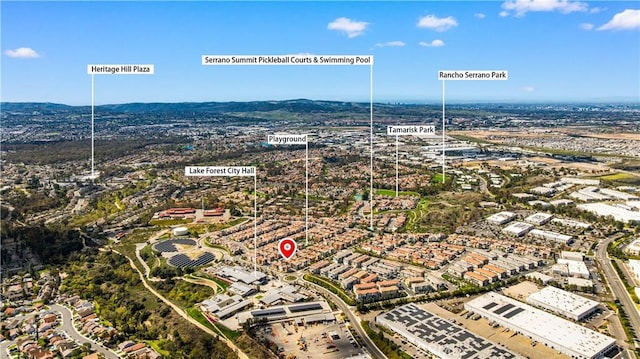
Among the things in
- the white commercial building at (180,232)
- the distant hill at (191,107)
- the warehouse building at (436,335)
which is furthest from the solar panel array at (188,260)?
the distant hill at (191,107)

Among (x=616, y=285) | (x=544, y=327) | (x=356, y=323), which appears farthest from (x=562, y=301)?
(x=356, y=323)

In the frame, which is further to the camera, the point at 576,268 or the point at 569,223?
the point at 569,223

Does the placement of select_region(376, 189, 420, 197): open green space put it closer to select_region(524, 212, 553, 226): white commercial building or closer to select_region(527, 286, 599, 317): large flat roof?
select_region(524, 212, 553, 226): white commercial building

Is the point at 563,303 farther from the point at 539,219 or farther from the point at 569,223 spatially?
the point at 539,219

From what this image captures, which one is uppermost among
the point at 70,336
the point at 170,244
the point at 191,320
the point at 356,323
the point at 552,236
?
the point at 552,236

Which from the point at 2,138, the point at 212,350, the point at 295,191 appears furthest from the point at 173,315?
the point at 2,138
